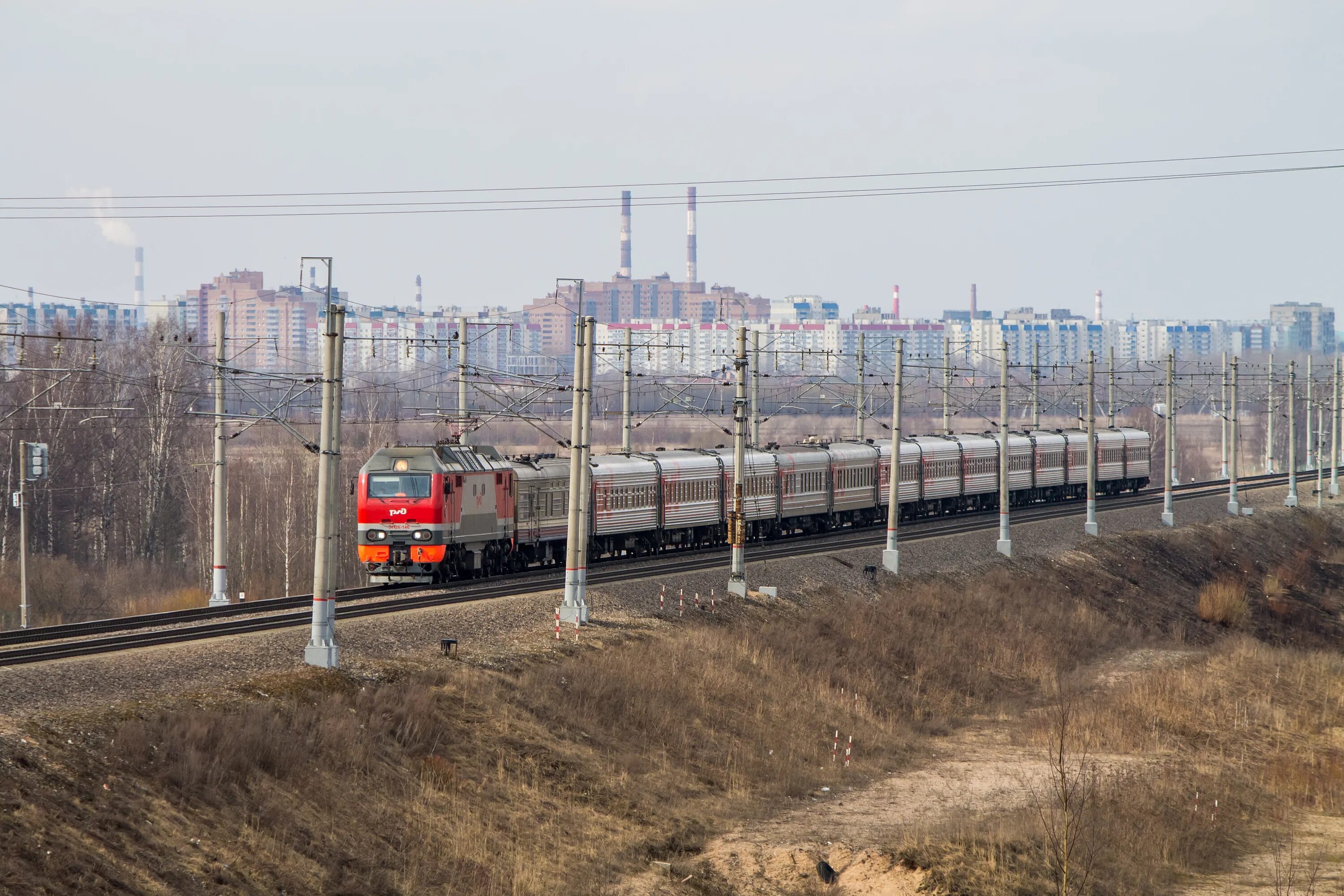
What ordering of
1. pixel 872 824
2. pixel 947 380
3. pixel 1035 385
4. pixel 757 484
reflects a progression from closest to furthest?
pixel 872 824 < pixel 757 484 < pixel 947 380 < pixel 1035 385

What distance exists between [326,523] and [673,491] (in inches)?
979

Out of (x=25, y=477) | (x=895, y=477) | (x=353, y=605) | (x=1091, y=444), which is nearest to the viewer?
(x=353, y=605)

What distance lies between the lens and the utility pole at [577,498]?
3148cm

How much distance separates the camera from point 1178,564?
195 feet

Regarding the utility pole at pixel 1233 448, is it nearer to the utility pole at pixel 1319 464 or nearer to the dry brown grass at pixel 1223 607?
the utility pole at pixel 1319 464

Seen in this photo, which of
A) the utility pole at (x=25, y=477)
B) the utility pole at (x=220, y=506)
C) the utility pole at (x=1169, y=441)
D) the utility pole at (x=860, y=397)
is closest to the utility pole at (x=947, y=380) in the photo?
the utility pole at (x=860, y=397)

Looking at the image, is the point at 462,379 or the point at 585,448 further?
the point at 462,379

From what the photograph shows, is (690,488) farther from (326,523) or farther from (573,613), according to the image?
(326,523)

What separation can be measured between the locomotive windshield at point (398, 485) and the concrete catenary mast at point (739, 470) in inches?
296

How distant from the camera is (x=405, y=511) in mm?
36281

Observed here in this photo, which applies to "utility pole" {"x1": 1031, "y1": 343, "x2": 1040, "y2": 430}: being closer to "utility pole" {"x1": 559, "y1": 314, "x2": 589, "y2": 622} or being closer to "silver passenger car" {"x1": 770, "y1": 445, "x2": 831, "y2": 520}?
"silver passenger car" {"x1": 770, "y1": 445, "x2": 831, "y2": 520}

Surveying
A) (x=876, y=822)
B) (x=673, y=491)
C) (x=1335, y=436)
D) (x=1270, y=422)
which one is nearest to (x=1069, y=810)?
(x=876, y=822)

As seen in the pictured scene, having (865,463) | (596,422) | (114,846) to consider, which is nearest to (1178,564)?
(865,463)

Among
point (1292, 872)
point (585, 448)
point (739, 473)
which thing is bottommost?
point (1292, 872)
